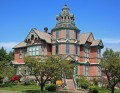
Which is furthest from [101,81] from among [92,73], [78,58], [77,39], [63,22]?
[63,22]

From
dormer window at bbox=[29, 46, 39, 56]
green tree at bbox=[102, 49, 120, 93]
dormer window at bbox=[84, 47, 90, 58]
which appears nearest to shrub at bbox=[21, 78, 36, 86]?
dormer window at bbox=[29, 46, 39, 56]

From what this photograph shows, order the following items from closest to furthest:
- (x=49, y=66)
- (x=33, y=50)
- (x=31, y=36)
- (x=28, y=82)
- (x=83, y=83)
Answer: (x=49, y=66)
(x=83, y=83)
(x=28, y=82)
(x=33, y=50)
(x=31, y=36)

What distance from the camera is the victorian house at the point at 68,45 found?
168 feet

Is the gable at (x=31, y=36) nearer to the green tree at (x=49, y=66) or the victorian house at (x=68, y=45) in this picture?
the victorian house at (x=68, y=45)

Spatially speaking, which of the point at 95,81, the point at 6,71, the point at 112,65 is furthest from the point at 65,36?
the point at 112,65

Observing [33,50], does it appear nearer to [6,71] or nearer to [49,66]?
[6,71]

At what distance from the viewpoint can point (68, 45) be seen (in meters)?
51.2

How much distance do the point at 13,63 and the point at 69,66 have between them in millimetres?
24418

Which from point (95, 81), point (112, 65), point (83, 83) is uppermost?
point (112, 65)

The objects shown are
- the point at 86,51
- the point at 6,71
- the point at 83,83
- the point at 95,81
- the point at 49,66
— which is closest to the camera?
the point at 49,66

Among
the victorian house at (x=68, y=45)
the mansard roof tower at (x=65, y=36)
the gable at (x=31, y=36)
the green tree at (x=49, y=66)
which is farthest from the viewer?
the gable at (x=31, y=36)

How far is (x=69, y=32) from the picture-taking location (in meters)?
51.7

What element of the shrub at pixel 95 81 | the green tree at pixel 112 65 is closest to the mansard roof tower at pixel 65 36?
the shrub at pixel 95 81

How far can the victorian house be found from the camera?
51250mm
